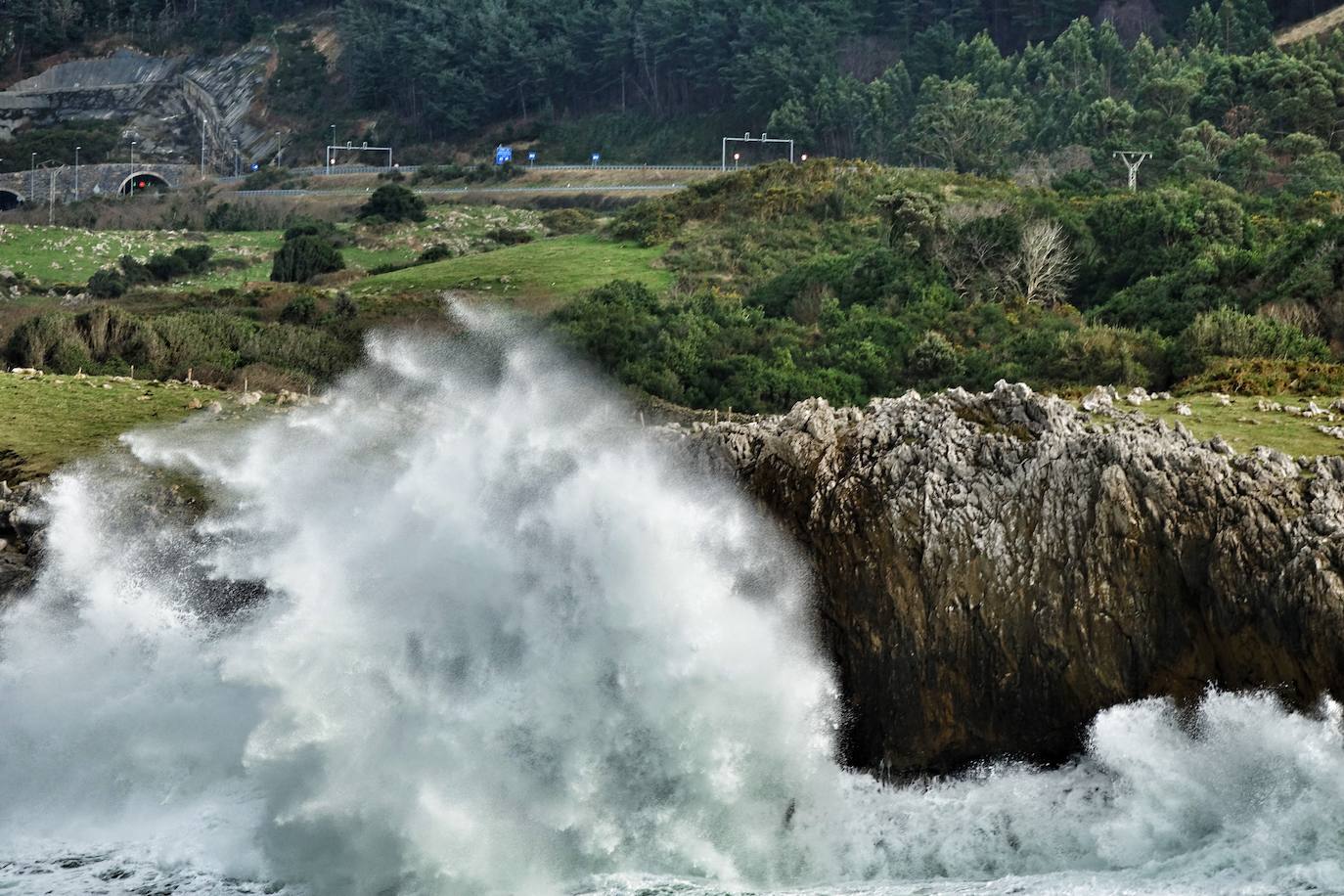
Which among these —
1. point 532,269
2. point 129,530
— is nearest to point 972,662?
point 129,530

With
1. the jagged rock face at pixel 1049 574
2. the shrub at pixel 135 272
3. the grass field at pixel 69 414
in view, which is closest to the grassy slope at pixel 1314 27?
the shrub at pixel 135 272

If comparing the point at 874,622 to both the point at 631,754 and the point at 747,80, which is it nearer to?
the point at 631,754

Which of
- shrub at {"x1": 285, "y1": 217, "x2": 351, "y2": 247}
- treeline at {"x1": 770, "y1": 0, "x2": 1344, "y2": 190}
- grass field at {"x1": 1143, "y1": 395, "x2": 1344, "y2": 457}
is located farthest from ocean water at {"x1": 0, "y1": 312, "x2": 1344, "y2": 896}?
shrub at {"x1": 285, "y1": 217, "x2": 351, "y2": 247}

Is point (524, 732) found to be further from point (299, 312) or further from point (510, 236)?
point (510, 236)

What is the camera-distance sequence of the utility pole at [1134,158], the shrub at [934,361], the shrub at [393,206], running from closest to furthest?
the shrub at [934,361] → the utility pole at [1134,158] → the shrub at [393,206]

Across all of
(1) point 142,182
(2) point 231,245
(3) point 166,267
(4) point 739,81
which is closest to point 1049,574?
(3) point 166,267

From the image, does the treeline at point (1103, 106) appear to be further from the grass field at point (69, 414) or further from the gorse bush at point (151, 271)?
the grass field at point (69, 414)

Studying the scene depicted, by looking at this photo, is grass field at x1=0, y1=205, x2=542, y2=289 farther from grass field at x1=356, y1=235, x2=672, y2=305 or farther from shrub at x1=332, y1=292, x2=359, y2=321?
shrub at x1=332, y1=292, x2=359, y2=321
